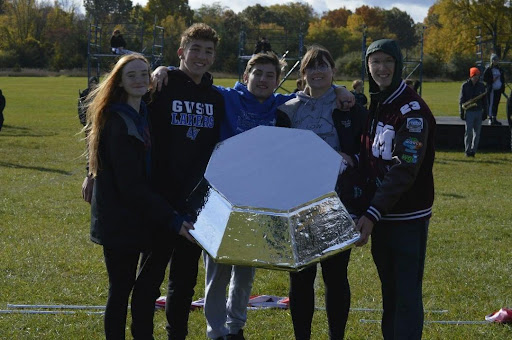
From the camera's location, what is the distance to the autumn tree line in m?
56.3

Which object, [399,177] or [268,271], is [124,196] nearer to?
[399,177]

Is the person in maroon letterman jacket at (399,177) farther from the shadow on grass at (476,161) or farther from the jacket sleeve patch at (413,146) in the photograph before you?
the shadow on grass at (476,161)

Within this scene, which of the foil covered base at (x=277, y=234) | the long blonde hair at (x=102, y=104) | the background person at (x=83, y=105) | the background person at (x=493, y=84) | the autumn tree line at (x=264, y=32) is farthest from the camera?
the autumn tree line at (x=264, y=32)

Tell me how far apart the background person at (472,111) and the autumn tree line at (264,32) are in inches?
832

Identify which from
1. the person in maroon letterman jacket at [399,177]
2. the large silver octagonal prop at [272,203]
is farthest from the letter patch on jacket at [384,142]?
the large silver octagonal prop at [272,203]

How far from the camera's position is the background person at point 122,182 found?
3.82m

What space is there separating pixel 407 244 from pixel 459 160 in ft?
42.0

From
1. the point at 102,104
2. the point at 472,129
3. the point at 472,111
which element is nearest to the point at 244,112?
the point at 102,104

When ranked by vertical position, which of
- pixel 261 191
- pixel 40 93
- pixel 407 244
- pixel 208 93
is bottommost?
pixel 40 93

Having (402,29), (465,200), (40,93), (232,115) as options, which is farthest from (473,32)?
(232,115)

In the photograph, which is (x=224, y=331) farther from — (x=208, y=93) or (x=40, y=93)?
(x=40, y=93)

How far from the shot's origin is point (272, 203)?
3.30 metres

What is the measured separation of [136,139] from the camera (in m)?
3.86

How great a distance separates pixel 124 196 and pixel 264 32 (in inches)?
1692
